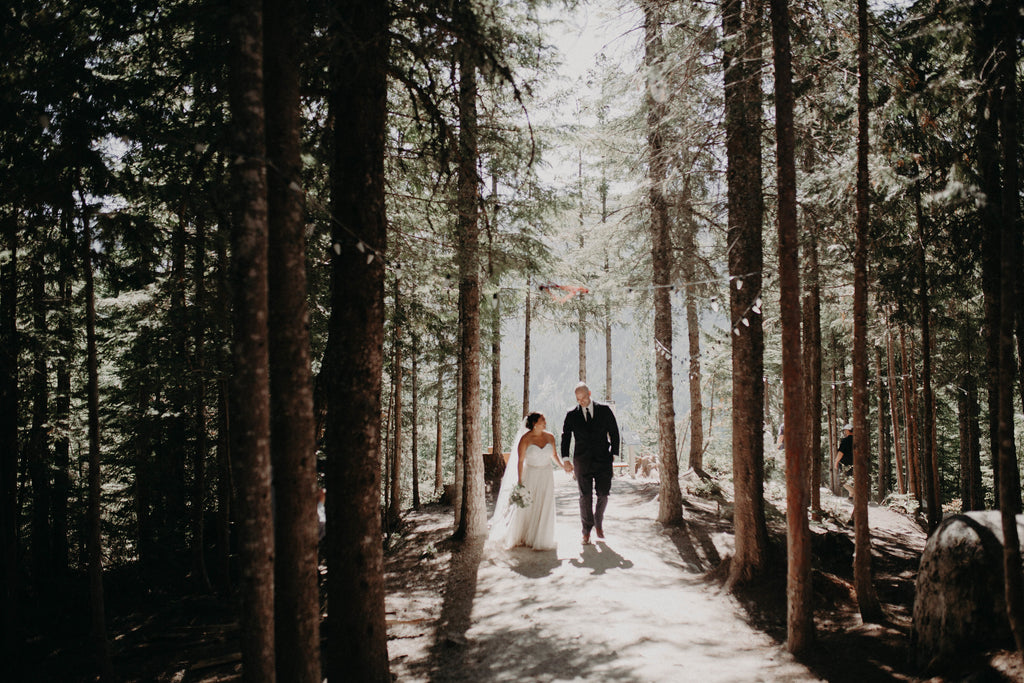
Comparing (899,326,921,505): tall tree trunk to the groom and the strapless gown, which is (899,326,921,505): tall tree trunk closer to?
the groom

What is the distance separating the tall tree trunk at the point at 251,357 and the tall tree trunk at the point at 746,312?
578cm

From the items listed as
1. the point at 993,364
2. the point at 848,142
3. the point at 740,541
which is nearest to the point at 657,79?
the point at 848,142

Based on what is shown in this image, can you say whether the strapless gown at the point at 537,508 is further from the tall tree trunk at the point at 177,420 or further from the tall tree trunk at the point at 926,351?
the tall tree trunk at the point at 926,351

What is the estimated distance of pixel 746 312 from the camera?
7043 mm

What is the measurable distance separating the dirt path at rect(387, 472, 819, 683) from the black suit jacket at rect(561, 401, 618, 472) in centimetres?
143

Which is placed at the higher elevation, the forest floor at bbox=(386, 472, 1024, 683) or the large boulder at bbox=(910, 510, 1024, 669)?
the large boulder at bbox=(910, 510, 1024, 669)

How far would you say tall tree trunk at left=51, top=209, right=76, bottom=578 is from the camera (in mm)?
6918

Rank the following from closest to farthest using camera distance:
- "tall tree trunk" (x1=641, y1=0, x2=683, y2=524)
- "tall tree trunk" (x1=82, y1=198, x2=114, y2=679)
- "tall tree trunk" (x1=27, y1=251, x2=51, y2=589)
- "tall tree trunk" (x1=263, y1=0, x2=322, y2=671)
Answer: "tall tree trunk" (x1=263, y1=0, x2=322, y2=671) → "tall tree trunk" (x1=82, y1=198, x2=114, y2=679) → "tall tree trunk" (x1=27, y1=251, x2=51, y2=589) → "tall tree trunk" (x1=641, y1=0, x2=683, y2=524)

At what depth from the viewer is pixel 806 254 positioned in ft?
29.3

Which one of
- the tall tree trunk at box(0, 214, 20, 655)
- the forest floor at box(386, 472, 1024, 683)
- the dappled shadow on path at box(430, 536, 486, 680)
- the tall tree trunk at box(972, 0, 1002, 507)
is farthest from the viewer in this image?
the tall tree trunk at box(0, 214, 20, 655)

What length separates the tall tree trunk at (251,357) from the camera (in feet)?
10.8

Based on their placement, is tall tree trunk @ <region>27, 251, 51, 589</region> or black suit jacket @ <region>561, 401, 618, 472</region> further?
tall tree trunk @ <region>27, 251, 51, 589</region>

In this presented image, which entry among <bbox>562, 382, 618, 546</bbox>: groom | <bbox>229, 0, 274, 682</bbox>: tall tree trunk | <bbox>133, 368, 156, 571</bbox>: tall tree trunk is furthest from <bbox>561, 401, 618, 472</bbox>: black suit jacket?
<bbox>133, 368, 156, 571</bbox>: tall tree trunk

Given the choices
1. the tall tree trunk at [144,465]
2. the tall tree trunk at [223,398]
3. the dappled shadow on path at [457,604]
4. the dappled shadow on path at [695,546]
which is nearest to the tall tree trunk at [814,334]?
the dappled shadow on path at [695,546]
